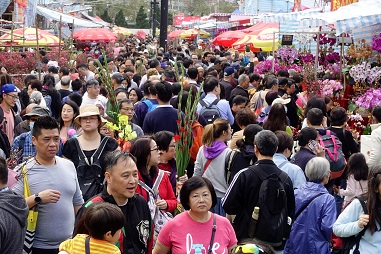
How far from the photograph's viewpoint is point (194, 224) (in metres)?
5.35

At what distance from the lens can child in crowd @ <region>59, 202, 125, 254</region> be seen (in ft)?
14.9

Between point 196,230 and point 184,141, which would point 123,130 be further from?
point 196,230

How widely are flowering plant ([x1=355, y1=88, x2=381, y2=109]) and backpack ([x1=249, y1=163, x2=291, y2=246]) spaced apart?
16.4 ft

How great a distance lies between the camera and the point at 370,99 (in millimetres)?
10984

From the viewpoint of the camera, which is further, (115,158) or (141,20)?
(141,20)

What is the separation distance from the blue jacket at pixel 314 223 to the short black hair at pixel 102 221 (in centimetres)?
270

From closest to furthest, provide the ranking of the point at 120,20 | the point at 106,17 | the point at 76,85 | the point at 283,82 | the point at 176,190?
the point at 176,190
the point at 283,82
the point at 76,85
the point at 106,17
the point at 120,20

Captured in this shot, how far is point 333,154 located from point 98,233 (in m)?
4.92

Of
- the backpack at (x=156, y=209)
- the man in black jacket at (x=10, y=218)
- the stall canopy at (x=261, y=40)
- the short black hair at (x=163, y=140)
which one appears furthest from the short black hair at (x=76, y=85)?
the stall canopy at (x=261, y=40)

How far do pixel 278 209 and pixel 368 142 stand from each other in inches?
134

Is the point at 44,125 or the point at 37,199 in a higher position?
the point at 44,125

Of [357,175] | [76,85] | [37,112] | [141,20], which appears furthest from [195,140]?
[141,20]

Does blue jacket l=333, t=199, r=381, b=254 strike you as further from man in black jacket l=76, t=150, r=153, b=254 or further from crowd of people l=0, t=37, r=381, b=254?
man in black jacket l=76, t=150, r=153, b=254

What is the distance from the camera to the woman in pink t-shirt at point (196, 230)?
17.3ft
